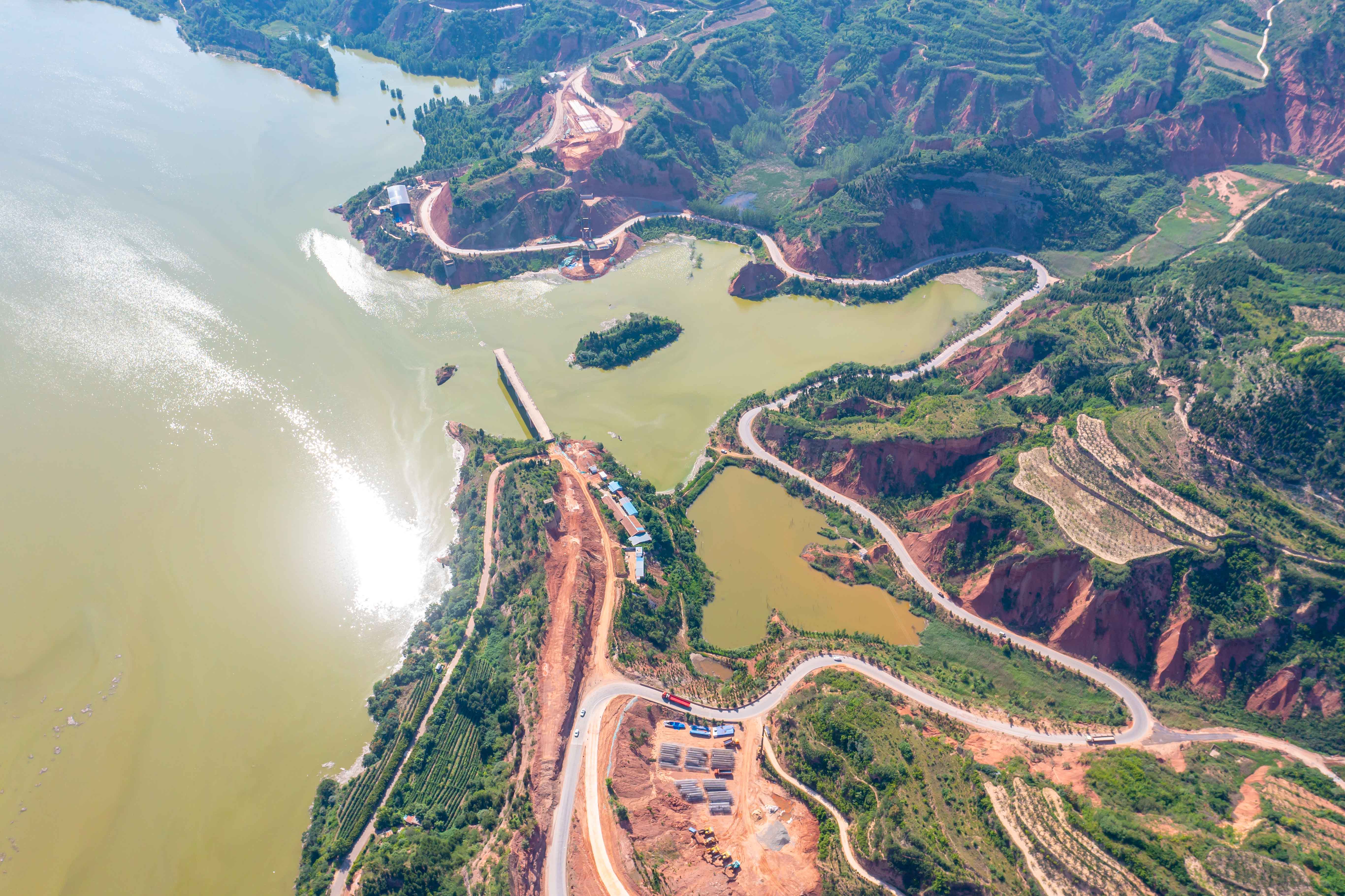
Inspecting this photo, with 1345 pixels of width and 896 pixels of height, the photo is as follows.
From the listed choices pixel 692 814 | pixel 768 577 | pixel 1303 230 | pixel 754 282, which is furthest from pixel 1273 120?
pixel 692 814

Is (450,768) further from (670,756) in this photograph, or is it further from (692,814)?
(692,814)

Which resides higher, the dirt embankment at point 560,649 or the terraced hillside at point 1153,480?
the terraced hillside at point 1153,480

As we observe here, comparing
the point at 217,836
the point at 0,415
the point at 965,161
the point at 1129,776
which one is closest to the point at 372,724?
the point at 217,836

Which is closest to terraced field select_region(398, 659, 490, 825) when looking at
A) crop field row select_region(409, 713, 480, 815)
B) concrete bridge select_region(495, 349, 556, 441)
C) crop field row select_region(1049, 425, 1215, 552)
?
crop field row select_region(409, 713, 480, 815)

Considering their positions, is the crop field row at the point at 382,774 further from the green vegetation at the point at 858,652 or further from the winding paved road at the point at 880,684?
the green vegetation at the point at 858,652

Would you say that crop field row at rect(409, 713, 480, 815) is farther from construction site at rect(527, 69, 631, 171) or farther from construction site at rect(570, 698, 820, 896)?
construction site at rect(527, 69, 631, 171)

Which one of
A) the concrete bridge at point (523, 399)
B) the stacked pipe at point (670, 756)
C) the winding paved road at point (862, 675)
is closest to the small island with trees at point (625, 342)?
the concrete bridge at point (523, 399)

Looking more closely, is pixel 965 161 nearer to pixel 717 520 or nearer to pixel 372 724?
pixel 717 520
